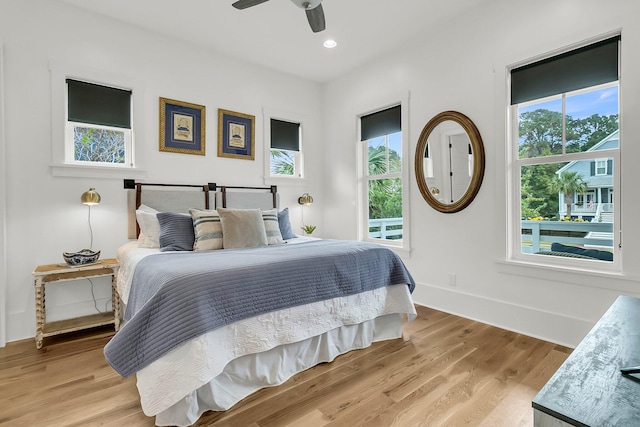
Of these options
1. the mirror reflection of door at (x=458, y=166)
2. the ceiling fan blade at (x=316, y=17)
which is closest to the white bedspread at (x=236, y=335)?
the mirror reflection of door at (x=458, y=166)

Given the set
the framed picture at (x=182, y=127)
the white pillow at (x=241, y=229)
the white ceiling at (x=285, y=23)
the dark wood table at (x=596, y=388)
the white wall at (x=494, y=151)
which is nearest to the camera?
the dark wood table at (x=596, y=388)

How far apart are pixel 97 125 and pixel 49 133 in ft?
1.34

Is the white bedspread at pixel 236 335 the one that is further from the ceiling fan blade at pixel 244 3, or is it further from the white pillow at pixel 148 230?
the ceiling fan blade at pixel 244 3

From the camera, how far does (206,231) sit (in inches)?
114

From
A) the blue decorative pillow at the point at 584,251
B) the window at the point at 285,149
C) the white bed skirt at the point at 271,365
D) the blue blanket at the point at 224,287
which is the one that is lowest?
the white bed skirt at the point at 271,365

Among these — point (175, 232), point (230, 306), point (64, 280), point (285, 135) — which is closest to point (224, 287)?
point (230, 306)

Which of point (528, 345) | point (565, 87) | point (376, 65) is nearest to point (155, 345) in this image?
point (528, 345)

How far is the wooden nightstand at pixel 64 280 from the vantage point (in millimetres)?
2582

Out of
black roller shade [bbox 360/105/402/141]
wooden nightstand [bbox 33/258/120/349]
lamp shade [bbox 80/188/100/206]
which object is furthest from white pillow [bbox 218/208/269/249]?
black roller shade [bbox 360/105/402/141]

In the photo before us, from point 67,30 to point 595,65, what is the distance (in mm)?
4593

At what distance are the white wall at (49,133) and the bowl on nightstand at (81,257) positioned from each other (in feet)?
0.93

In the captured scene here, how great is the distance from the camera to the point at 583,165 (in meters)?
2.61

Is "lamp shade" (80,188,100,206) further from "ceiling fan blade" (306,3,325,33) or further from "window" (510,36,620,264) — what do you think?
"window" (510,36,620,264)

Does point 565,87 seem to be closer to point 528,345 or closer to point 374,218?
point 528,345
